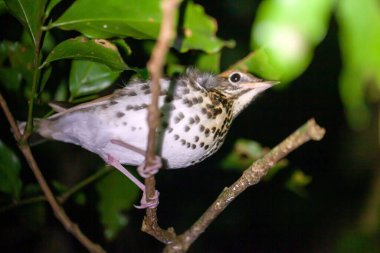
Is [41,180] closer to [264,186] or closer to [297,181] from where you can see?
[297,181]

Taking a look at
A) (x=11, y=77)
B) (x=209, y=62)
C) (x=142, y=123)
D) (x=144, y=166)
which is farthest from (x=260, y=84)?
(x=11, y=77)

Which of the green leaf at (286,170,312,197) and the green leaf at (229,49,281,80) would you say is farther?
the green leaf at (286,170,312,197)

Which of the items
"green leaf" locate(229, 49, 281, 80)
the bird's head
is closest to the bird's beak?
the bird's head

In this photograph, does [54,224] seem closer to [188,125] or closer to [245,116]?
[245,116]

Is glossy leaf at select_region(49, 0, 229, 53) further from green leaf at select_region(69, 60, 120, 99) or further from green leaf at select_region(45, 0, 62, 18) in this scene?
green leaf at select_region(69, 60, 120, 99)

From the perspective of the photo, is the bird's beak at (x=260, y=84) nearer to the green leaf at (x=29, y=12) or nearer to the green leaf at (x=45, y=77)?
the green leaf at (x=45, y=77)

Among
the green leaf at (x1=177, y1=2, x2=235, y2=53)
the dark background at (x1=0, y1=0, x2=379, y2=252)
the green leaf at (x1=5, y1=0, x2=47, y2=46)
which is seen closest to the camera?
the green leaf at (x1=5, y1=0, x2=47, y2=46)

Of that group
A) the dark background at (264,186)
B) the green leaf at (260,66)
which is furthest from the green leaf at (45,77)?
the dark background at (264,186)
